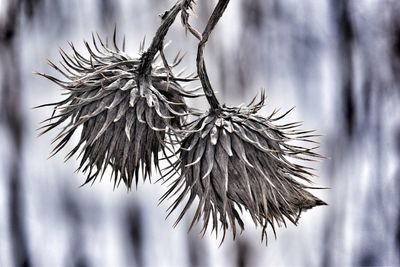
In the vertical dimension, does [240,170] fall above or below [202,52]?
below

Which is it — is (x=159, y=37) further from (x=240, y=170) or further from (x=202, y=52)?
(x=240, y=170)

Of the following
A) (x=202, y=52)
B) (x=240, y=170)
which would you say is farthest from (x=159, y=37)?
(x=240, y=170)

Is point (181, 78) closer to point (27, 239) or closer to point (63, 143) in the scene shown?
point (63, 143)

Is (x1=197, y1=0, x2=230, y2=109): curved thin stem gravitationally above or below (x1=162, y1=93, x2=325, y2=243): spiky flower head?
above

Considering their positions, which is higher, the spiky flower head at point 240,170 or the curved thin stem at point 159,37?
the curved thin stem at point 159,37

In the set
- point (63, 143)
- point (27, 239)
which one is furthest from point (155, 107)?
point (27, 239)

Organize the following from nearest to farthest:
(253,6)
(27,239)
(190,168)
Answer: (190,168)
(253,6)
(27,239)
